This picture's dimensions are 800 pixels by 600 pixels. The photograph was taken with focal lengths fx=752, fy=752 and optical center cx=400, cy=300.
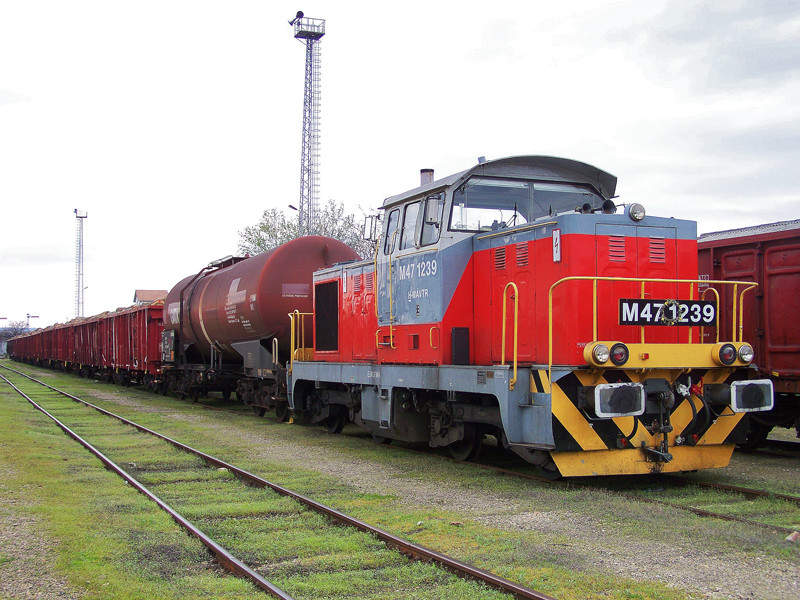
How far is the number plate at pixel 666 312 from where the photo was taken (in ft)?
23.9

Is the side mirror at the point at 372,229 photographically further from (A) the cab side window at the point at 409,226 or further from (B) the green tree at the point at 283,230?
(B) the green tree at the point at 283,230

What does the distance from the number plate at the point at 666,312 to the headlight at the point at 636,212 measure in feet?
3.24

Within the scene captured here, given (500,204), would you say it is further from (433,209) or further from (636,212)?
(636,212)

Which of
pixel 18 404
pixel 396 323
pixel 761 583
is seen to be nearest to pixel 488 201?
pixel 396 323

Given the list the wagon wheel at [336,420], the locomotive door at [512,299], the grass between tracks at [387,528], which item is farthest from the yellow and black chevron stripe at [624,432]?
the wagon wheel at [336,420]

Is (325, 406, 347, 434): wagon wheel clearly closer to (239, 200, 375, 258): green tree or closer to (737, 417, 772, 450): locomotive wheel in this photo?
(737, 417, 772, 450): locomotive wheel

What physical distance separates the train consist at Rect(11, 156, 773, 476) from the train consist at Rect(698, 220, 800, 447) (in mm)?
347

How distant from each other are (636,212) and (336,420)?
7.11m

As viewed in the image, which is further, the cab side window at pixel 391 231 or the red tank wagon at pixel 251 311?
the red tank wagon at pixel 251 311

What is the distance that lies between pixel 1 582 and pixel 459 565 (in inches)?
121

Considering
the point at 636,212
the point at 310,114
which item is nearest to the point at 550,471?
the point at 636,212

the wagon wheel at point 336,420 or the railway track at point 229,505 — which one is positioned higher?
the wagon wheel at point 336,420

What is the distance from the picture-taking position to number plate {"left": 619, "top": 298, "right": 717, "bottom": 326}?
286 inches

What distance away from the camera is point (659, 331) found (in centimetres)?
810
